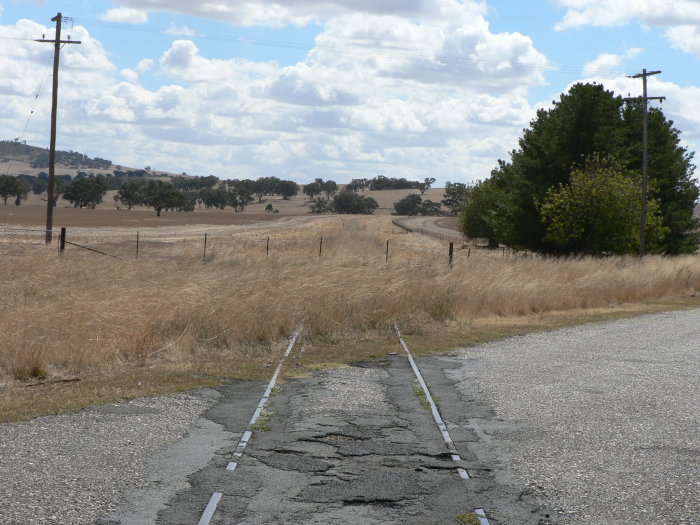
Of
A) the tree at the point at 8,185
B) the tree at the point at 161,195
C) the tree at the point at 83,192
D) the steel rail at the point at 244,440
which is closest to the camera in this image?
the steel rail at the point at 244,440

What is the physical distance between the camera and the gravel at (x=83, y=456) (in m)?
6.56

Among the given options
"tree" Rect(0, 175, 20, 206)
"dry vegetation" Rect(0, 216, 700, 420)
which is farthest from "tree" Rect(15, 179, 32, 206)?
"dry vegetation" Rect(0, 216, 700, 420)

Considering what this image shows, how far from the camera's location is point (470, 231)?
3108 inches

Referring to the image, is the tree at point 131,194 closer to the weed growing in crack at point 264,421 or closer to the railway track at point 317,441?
the railway track at point 317,441

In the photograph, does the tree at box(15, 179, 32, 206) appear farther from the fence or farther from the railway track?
the railway track

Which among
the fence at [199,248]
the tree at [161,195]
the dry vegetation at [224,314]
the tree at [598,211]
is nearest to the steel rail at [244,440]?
the dry vegetation at [224,314]

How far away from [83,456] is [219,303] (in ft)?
29.9

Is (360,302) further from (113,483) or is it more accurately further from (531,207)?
(531,207)

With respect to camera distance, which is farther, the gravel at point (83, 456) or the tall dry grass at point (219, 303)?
the tall dry grass at point (219, 303)

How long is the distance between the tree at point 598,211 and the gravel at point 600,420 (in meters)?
25.1

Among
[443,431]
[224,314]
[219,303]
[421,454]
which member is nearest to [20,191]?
[219,303]

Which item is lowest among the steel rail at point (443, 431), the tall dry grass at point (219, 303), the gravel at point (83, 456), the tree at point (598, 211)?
the gravel at point (83, 456)

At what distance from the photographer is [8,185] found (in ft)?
545

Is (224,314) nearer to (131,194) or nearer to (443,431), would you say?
(443,431)
